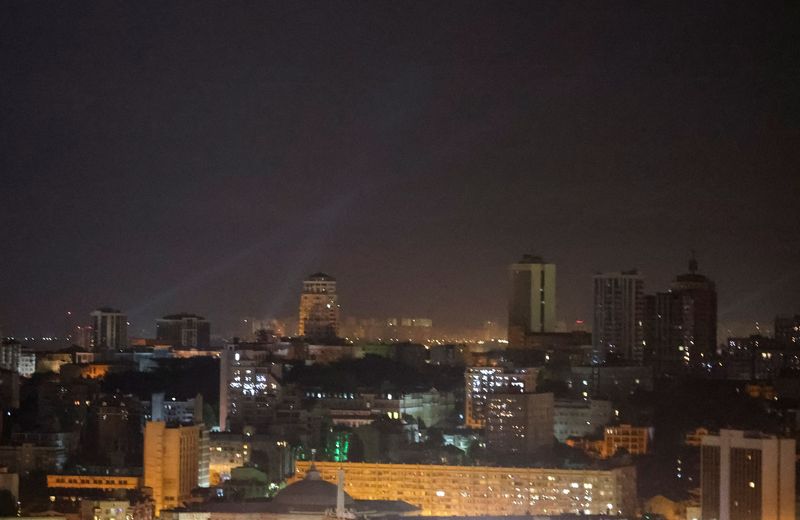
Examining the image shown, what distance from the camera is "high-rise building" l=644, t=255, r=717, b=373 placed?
18.2 metres

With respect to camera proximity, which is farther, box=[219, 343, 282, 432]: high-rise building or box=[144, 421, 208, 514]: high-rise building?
box=[219, 343, 282, 432]: high-rise building

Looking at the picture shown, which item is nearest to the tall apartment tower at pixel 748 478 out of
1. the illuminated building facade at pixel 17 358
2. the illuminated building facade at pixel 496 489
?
the illuminated building facade at pixel 496 489

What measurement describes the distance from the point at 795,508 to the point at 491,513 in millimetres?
2409

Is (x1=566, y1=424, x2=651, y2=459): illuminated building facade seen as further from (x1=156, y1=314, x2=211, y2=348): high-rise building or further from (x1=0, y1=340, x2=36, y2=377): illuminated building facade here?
(x1=156, y1=314, x2=211, y2=348): high-rise building

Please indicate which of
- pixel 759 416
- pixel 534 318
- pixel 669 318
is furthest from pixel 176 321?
pixel 759 416

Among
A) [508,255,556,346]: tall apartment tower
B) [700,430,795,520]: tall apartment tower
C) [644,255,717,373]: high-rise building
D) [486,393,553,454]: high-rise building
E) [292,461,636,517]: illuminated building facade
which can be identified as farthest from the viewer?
[508,255,556,346]: tall apartment tower

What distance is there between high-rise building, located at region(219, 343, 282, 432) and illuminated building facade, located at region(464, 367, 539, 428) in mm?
1688

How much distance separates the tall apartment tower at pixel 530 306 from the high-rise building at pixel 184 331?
382cm

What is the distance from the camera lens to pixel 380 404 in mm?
17000

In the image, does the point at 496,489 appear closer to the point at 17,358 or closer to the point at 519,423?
the point at 519,423

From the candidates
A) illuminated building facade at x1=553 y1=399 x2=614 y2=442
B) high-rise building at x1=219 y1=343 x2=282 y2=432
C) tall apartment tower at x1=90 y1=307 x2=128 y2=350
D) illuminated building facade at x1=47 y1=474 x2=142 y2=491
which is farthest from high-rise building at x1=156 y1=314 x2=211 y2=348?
illuminated building facade at x1=47 y1=474 x2=142 y2=491

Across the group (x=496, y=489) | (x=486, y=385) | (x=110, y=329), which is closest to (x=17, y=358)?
(x=110, y=329)

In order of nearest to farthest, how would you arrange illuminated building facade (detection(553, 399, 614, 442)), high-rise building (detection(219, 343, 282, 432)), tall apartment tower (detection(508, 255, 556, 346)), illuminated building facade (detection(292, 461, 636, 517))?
illuminated building facade (detection(292, 461, 636, 517)), illuminated building facade (detection(553, 399, 614, 442)), high-rise building (detection(219, 343, 282, 432)), tall apartment tower (detection(508, 255, 556, 346))

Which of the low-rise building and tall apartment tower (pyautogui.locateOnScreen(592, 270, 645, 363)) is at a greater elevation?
tall apartment tower (pyautogui.locateOnScreen(592, 270, 645, 363))
